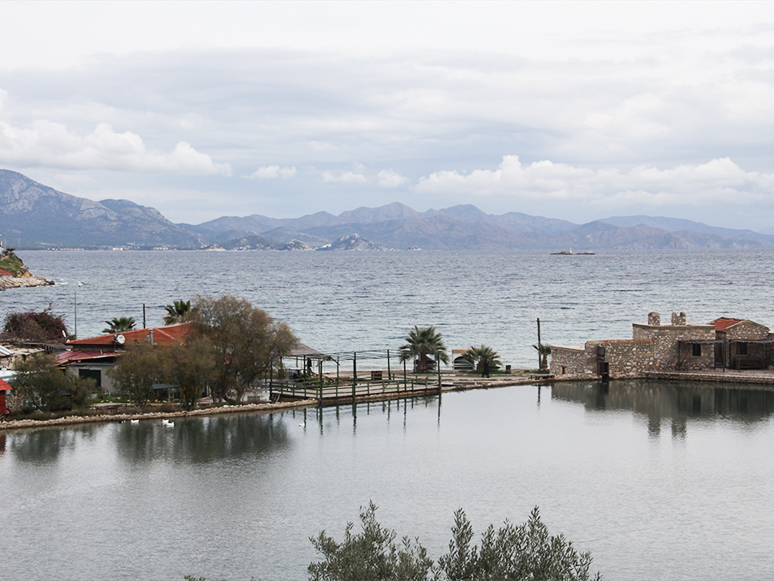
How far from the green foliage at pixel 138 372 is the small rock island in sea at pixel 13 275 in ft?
336

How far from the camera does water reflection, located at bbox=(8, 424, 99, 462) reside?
1061 inches

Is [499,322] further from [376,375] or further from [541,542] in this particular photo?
[541,542]

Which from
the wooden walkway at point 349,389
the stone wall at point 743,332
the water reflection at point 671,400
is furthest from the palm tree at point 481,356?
the stone wall at point 743,332

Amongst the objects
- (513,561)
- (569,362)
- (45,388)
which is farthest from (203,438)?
(569,362)

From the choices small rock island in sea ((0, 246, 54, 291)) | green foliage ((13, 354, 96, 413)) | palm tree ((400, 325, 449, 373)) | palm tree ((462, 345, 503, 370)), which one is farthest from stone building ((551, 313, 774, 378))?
small rock island in sea ((0, 246, 54, 291))

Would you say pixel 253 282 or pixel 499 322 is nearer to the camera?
pixel 499 322

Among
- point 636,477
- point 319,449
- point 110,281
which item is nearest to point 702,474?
point 636,477

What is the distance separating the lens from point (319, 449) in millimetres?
28875

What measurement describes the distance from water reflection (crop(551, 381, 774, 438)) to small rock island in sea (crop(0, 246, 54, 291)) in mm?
107902

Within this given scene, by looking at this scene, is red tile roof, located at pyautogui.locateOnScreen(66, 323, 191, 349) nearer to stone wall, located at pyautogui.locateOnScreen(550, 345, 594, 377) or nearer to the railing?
the railing

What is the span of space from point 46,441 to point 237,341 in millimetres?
8722

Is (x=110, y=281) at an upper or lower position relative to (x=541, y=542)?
upper

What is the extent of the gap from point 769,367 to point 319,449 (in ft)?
Result: 88.6

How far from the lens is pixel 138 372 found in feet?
108
